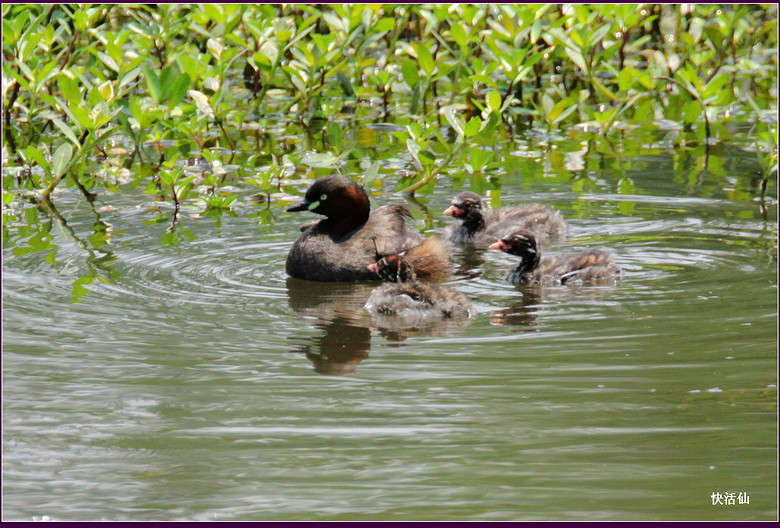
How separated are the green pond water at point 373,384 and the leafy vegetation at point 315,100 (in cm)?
104

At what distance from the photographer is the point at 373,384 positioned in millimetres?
5051

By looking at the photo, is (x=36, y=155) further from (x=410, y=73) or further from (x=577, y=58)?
(x=577, y=58)

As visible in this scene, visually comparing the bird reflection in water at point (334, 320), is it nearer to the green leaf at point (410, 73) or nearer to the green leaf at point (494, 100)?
the green leaf at point (494, 100)

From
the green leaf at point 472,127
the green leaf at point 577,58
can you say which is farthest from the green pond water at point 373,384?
the green leaf at point 577,58

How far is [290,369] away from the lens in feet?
17.4

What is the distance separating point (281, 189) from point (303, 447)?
17.4ft

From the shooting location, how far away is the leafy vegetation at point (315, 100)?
9016mm

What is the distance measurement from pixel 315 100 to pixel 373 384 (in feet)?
22.7

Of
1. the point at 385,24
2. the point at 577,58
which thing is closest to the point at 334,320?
the point at 385,24

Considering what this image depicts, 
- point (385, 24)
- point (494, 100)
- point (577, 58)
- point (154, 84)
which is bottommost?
point (494, 100)

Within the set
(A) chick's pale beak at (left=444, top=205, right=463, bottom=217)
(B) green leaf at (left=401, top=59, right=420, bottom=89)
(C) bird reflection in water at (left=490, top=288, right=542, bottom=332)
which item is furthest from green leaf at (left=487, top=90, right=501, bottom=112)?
(C) bird reflection in water at (left=490, top=288, right=542, bottom=332)

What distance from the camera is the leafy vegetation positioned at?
29.6 feet

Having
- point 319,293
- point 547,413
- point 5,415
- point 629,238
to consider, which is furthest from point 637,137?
point 5,415

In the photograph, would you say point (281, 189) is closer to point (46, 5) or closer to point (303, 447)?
point (46, 5)
